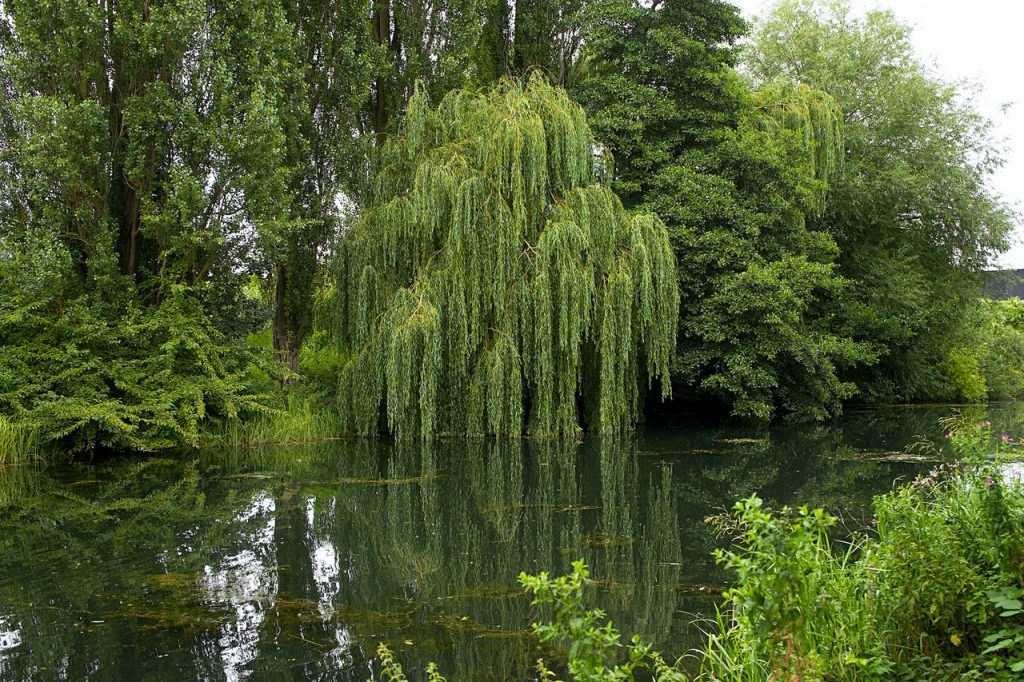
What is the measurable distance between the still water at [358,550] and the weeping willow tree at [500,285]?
1.36 metres

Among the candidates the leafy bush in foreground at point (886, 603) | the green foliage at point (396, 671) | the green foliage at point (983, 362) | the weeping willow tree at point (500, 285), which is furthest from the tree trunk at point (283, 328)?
the green foliage at point (983, 362)

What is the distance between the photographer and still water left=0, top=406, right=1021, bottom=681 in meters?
4.31

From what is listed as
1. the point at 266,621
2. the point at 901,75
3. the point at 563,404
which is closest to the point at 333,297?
the point at 563,404

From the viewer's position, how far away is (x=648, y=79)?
17.8 m

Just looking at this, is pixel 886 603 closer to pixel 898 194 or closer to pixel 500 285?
pixel 500 285

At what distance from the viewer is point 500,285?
13.1 m

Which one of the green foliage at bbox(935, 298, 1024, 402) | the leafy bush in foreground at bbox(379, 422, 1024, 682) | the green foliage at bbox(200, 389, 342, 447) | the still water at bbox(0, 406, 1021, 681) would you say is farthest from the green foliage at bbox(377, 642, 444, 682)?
the green foliage at bbox(935, 298, 1024, 402)

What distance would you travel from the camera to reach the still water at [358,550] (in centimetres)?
431

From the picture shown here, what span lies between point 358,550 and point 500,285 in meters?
7.21

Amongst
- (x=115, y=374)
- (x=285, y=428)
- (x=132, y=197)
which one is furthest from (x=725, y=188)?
(x=115, y=374)

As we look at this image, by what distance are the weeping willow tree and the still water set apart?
1361mm

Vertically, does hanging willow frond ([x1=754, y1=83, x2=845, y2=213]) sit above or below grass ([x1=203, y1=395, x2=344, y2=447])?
above

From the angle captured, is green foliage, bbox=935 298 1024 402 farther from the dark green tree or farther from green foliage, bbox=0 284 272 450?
green foliage, bbox=0 284 272 450

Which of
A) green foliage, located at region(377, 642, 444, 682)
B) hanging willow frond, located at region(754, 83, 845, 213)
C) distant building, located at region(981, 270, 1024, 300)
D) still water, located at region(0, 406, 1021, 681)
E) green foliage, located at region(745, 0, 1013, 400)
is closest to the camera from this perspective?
green foliage, located at region(377, 642, 444, 682)
